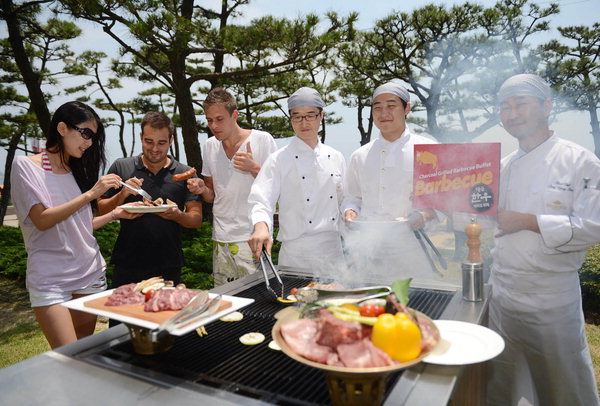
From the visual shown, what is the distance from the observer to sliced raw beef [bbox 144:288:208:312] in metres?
1.78

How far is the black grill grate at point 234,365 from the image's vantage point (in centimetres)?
149

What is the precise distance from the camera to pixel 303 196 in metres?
3.51

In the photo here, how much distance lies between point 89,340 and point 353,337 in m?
1.24

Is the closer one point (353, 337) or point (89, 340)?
point (353, 337)

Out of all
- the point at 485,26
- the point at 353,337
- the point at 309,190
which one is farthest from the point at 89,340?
the point at 485,26

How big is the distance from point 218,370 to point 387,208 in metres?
2.17

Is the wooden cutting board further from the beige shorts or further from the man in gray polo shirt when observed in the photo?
the beige shorts

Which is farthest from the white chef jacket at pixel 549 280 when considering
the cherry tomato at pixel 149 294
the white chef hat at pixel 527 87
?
the cherry tomato at pixel 149 294

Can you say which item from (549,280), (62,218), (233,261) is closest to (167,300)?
(62,218)

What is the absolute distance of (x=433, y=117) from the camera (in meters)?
13.4

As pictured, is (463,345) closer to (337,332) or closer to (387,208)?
(337,332)

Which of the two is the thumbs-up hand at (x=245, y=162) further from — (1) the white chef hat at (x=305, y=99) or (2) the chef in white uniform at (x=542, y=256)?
(2) the chef in white uniform at (x=542, y=256)

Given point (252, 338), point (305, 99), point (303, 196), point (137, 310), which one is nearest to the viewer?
point (137, 310)

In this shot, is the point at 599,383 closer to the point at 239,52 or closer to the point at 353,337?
the point at 353,337
